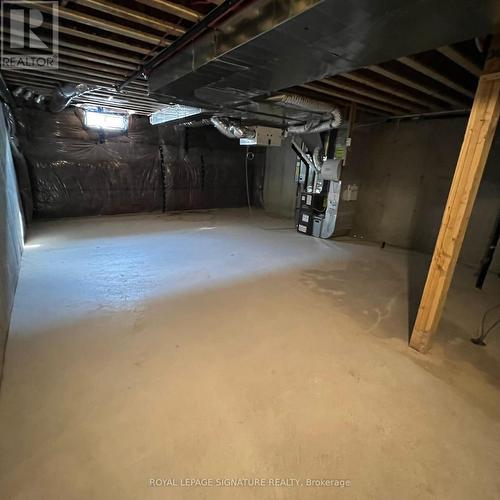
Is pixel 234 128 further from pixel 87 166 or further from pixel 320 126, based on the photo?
pixel 87 166

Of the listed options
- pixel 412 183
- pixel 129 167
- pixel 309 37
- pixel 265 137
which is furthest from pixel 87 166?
pixel 412 183

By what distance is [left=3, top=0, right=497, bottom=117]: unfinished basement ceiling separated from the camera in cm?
129

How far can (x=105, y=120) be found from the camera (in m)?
5.28

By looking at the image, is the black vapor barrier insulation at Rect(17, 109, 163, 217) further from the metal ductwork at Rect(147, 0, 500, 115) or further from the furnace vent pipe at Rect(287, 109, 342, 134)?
the metal ductwork at Rect(147, 0, 500, 115)

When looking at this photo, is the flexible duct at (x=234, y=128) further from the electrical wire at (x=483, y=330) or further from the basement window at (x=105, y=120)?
the electrical wire at (x=483, y=330)

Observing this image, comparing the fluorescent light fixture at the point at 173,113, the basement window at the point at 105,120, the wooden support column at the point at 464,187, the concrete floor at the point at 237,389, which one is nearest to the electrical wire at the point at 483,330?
the concrete floor at the point at 237,389

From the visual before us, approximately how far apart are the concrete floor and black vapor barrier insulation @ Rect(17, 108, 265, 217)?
2665 millimetres

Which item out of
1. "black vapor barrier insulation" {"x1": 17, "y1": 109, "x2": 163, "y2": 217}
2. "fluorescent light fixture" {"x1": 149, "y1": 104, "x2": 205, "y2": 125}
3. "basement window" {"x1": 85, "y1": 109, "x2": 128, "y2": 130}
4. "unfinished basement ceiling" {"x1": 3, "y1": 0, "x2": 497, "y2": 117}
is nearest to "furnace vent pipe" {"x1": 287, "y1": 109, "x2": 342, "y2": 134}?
"unfinished basement ceiling" {"x1": 3, "y1": 0, "x2": 497, "y2": 117}

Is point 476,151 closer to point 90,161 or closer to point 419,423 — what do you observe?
point 419,423

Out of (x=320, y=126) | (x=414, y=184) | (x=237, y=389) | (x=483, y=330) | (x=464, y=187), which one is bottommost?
(x=237, y=389)

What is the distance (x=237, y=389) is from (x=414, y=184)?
422 cm

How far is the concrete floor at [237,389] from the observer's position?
3.62 ft

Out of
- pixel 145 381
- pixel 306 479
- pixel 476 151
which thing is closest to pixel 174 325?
pixel 145 381

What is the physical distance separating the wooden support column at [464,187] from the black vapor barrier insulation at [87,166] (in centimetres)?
562
